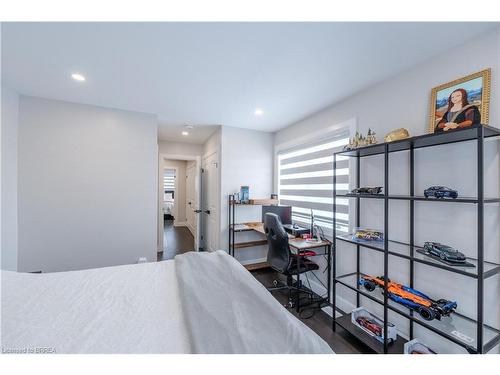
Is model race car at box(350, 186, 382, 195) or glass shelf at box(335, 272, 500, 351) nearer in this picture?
glass shelf at box(335, 272, 500, 351)

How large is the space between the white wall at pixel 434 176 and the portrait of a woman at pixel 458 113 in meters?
0.08

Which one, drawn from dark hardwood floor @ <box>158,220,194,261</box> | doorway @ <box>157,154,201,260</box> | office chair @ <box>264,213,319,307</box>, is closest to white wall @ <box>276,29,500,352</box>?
office chair @ <box>264,213,319,307</box>

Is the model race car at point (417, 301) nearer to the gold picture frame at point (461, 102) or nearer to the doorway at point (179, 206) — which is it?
the gold picture frame at point (461, 102)

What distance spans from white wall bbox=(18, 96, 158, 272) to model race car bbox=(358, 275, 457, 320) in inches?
113

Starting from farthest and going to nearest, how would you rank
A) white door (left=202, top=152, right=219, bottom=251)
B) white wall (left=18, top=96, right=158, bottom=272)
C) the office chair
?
white door (left=202, top=152, right=219, bottom=251) < white wall (left=18, top=96, right=158, bottom=272) < the office chair

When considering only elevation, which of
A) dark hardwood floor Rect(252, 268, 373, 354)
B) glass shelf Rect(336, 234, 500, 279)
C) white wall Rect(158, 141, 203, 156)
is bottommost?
dark hardwood floor Rect(252, 268, 373, 354)

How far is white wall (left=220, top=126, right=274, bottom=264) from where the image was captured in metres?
3.33

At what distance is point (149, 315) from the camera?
3.39ft

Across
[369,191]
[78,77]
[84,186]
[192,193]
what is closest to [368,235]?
[369,191]

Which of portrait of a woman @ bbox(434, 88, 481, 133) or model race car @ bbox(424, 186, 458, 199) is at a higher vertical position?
portrait of a woman @ bbox(434, 88, 481, 133)

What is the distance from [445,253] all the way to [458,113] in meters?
0.98

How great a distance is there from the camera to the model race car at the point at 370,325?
1.65 meters

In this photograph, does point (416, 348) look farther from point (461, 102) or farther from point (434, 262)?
point (461, 102)

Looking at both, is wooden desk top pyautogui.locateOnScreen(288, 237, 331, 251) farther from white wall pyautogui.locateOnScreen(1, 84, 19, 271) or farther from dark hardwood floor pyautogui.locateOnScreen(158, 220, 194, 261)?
white wall pyautogui.locateOnScreen(1, 84, 19, 271)
